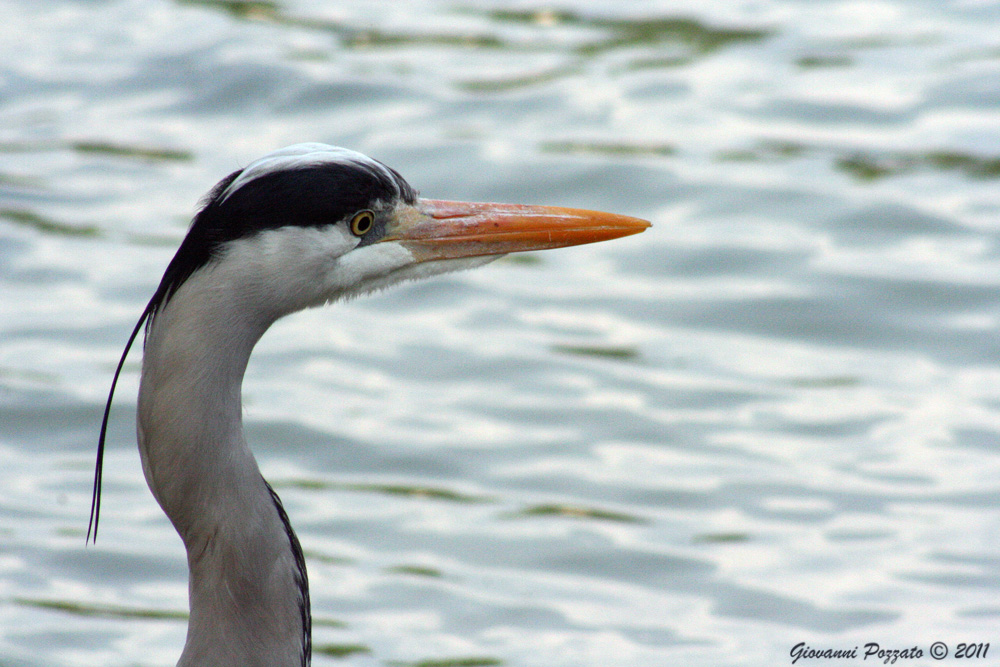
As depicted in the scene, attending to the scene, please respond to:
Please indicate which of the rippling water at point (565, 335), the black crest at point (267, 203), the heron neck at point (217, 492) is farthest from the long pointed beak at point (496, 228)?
the rippling water at point (565, 335)

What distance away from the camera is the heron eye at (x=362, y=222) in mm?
3513

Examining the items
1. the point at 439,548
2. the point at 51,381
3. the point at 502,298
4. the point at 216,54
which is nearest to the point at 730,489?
the point at 439,548

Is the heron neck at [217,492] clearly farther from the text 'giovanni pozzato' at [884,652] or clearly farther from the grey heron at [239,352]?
the text 'giovanni pozzato' at [884,652]

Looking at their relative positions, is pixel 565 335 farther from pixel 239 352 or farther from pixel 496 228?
pixel 239 352

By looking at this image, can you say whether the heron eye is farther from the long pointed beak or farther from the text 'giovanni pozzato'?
the text 'giovanni pozzato'

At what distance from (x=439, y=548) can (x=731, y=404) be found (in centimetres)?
167

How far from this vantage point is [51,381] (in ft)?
21.1

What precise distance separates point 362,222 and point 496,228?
385 millimetres

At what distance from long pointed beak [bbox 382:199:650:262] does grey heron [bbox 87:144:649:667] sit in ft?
0.31

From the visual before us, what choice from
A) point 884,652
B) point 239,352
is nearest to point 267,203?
point 239,352

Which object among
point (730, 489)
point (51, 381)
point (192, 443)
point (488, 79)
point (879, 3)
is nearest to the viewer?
point (192, 443)

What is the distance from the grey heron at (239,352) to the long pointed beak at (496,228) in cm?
9

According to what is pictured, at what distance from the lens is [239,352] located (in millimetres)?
3289

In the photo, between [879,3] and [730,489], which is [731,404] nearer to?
[730,489]
